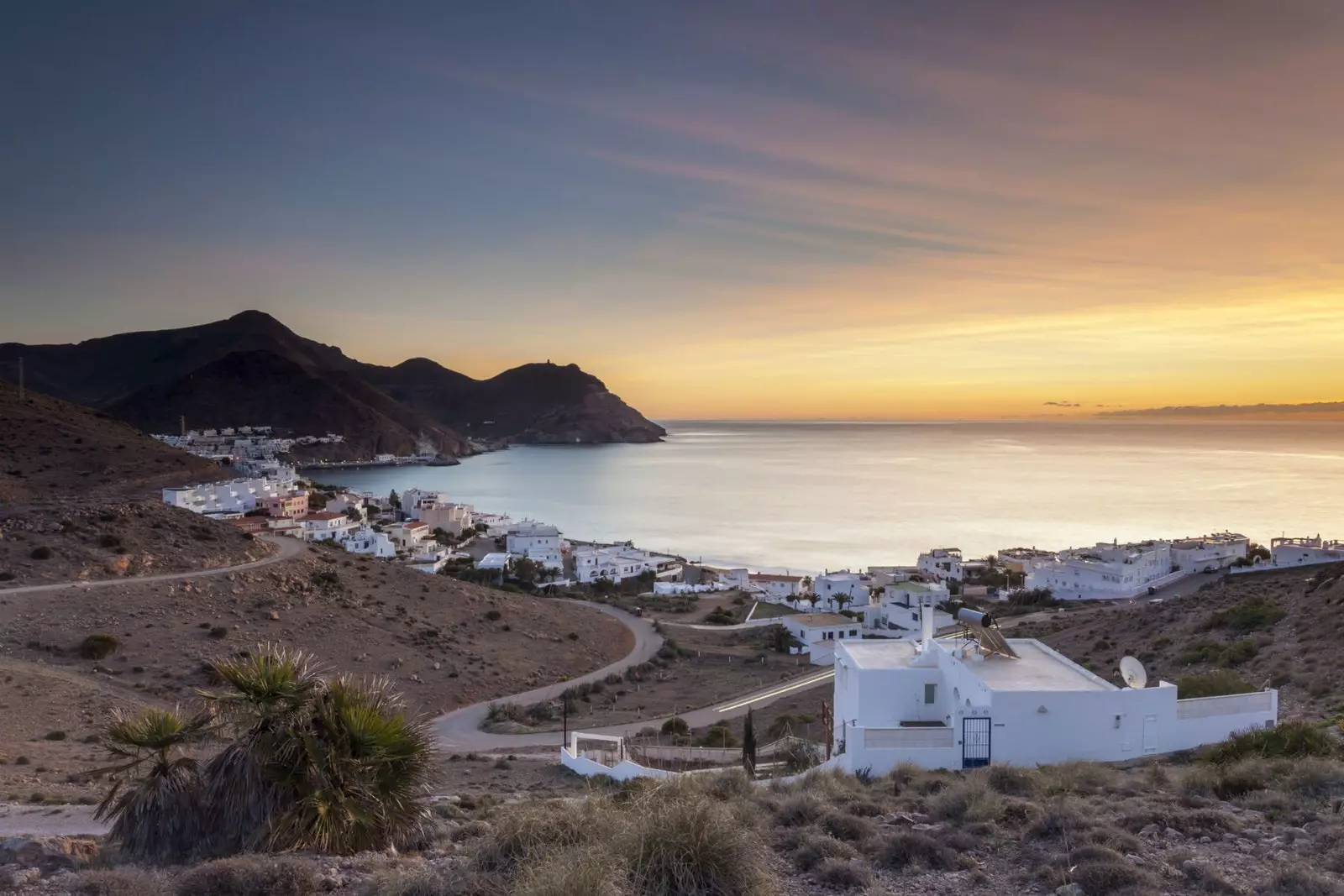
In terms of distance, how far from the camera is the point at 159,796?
17.3ft

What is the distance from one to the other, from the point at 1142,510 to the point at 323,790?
90.2 m

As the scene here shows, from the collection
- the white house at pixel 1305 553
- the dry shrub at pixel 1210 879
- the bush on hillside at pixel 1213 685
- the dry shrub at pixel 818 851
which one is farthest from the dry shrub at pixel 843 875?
the white house at pixel 1305 553

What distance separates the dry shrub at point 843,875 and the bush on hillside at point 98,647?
781 inches

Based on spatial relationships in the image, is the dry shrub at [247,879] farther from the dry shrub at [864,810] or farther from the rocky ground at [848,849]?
the dry shrub at [864,810]

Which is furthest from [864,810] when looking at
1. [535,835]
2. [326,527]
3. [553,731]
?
[326,527]

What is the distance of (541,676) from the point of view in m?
24.0

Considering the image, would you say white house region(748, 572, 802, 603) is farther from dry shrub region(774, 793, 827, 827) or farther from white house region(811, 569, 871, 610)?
dry shrub region(774, 793, 827, 827)

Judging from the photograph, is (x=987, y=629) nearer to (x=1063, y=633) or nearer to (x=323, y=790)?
(x=323, y=790)

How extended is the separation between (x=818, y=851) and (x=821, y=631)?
27142mm

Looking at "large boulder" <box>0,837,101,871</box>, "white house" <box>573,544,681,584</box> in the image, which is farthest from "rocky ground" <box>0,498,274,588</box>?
"white house" <box>573,544,681,584</box>

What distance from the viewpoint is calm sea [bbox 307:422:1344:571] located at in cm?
6581

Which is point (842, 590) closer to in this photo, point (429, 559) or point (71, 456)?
point (429, 559)

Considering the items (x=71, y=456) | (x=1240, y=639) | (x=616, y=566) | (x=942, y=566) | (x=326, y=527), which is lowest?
(x=616, y=566)

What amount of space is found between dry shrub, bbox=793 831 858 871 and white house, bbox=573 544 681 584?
43.9m
